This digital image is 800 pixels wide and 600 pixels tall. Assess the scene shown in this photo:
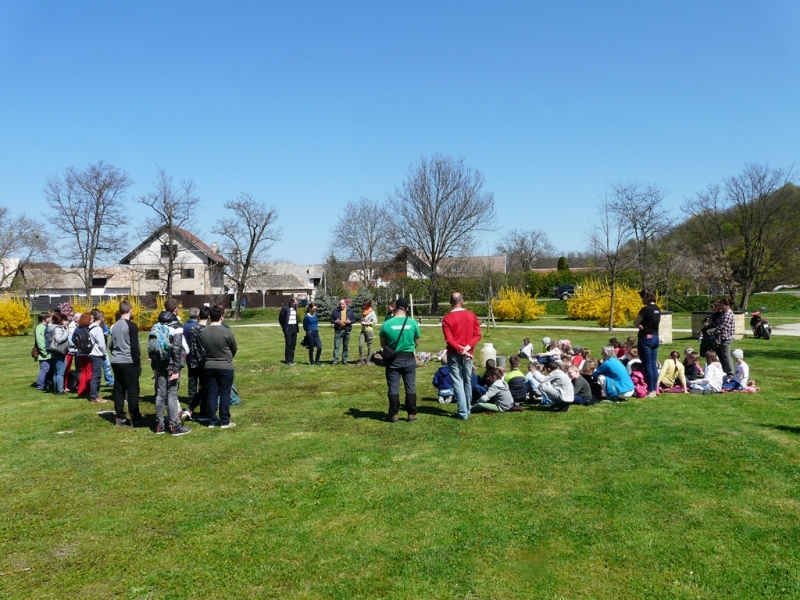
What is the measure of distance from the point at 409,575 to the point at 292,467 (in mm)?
2667

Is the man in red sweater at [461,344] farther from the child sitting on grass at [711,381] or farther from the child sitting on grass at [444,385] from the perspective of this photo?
the child sitting on grass at [711,381]

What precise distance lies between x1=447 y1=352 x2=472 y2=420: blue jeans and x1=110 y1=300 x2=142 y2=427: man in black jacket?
432cm

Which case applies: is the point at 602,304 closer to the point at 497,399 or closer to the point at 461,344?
the point at 497,399

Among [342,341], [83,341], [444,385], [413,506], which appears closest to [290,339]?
[342,341]

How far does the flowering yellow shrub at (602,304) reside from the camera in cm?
3150

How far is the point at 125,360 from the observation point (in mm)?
8070

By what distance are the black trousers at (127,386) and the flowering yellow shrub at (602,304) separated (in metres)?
25.6

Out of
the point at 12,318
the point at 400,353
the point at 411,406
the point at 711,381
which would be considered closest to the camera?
the point at 400,353

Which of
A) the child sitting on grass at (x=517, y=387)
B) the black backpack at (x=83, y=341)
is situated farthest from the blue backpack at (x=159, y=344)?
the child sitting on grass at (x=517, y=387)

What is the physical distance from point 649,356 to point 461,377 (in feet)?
11.6

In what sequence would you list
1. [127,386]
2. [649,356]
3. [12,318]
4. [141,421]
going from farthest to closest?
[12,318] < [649,356] < [141,421] < [127,386]

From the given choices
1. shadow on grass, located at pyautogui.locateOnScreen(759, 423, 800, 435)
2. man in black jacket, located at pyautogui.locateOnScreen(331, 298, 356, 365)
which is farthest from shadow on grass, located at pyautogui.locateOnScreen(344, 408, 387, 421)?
man in black jacket, located at pyautogui.locateOnScreen(331, 298, 356, 365)

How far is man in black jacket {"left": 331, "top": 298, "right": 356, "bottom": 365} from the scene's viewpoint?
14555mm

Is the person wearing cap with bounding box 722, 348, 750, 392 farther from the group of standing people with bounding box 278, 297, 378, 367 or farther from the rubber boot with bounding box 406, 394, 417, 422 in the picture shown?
the group of standing people with bounding box 278, 297, 378, 367
